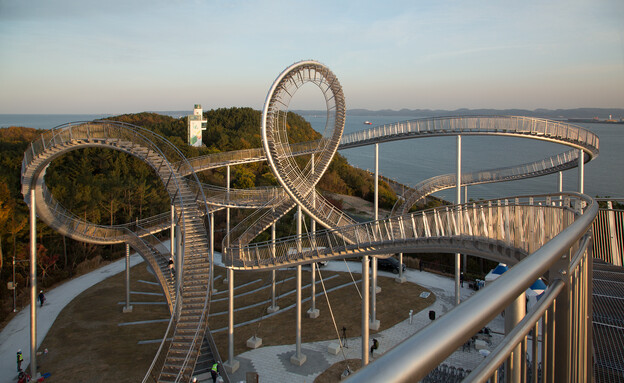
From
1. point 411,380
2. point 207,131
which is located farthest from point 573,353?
point 207,131

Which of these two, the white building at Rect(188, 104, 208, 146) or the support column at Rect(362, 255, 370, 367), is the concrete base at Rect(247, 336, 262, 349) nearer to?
the support column at Rect(362, 255, 370, 367)

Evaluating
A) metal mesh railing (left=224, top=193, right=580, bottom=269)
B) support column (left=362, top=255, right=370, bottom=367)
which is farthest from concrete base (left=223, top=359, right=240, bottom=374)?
support column (left=362, top=255, right=370, bottom=367)

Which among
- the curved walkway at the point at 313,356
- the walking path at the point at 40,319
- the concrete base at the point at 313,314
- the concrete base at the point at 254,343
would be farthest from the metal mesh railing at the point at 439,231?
the walking path at the point at 40,319

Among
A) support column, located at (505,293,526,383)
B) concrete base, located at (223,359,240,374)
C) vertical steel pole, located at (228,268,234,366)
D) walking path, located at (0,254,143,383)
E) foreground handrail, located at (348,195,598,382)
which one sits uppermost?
foreground handrail, located at (348,195,598,382)

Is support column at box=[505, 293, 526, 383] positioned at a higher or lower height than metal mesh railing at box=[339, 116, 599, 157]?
lower

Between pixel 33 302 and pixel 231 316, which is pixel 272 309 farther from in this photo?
pixel 33 302

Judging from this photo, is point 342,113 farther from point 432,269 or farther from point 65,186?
point 65,186

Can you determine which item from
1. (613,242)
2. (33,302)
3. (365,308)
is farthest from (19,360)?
(613,242)
